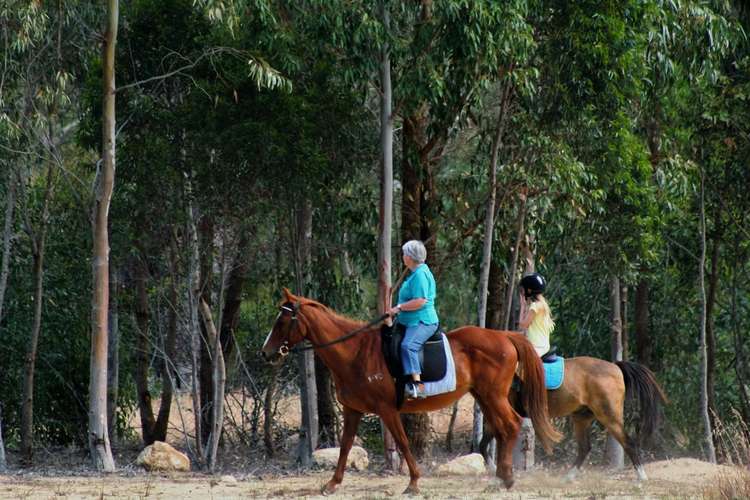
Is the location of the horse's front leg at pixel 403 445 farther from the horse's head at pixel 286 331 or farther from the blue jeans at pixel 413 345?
the horse's head at pixel 286 331

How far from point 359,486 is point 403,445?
1.15m

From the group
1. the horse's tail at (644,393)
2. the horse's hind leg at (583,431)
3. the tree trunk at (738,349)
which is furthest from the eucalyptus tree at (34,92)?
the tree trunk at (738,349)

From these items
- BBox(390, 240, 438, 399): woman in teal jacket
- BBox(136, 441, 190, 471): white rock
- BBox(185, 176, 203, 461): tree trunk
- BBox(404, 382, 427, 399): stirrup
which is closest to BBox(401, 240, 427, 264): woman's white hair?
BBox(390, 240, 438, 399): woman in teal jacket

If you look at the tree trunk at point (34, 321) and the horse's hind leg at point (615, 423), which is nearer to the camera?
the horse's hind leg at point (615, 423)

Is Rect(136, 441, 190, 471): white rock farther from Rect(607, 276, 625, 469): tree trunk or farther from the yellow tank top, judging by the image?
Rect(607, 276, 625, 469): tree trunk

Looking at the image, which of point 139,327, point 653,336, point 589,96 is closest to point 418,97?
point 589,96

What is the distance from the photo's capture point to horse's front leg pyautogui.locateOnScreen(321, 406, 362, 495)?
1180cm

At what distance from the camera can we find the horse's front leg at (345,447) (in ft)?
38.7

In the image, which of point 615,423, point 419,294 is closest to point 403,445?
point 419,294

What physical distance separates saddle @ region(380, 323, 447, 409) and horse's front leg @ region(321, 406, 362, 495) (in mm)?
600

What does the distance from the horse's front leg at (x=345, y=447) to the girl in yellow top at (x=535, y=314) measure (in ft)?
7.15

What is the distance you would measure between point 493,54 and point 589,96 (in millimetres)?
2223

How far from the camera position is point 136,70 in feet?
60.0

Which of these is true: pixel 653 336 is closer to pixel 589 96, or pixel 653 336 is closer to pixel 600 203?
pixel 600 203
